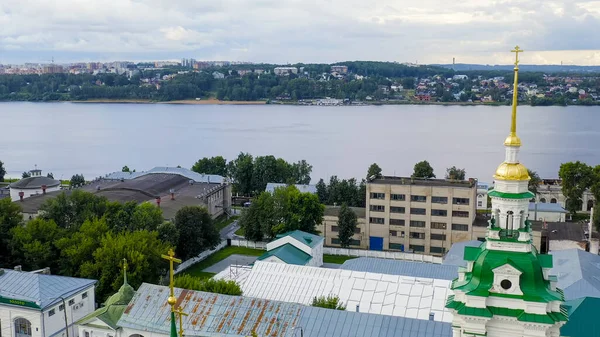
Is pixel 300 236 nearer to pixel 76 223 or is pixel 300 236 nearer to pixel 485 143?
pixel 76 223

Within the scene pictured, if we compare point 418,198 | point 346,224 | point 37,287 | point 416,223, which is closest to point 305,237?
point 346,224

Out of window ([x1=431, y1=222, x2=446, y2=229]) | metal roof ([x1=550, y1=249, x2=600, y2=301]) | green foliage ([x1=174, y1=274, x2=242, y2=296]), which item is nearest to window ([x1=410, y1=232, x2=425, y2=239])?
window ([x1=431, y1=222, x2=446, y2=229])

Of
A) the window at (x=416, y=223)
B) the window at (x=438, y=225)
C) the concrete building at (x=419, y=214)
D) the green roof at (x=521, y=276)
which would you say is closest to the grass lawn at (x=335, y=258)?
the concrete building at (x=419, y=214)

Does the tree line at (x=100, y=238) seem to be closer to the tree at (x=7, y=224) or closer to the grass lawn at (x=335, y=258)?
the tree at (x=7, y=224)

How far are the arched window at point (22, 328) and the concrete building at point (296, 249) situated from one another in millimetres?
13537

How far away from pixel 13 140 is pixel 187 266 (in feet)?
299

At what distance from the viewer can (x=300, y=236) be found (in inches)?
1454

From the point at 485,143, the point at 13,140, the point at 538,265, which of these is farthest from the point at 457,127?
the point at 538,265

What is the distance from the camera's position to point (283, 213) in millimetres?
40781

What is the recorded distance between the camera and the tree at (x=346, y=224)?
41.7 metres

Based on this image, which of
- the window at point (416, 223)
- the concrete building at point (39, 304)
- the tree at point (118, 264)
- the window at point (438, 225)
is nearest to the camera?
the concrete building at point (39, 304)

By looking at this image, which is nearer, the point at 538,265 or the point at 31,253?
the point at 538,265

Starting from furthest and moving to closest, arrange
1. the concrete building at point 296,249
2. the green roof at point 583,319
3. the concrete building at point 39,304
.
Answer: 1. the concrete building at point 296,249
2. the concrete building at point 39,304
3. the green roof at point 583,319

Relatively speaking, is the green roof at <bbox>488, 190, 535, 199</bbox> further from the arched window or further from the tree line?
the arched window
